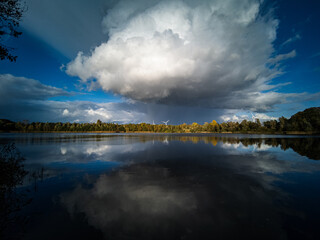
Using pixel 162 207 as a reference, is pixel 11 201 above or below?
above

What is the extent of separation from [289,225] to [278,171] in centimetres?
1289

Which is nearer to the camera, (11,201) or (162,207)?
(162,207)

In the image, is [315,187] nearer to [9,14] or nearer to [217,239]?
[217,239]

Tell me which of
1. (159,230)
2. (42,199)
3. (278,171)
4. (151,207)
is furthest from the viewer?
(278,171)

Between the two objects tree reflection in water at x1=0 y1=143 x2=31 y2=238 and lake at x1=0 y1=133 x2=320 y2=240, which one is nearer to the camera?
Result: lake at x1=0 y1=133 x2=320 y2=240

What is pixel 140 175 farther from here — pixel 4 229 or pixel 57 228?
pixel 4 229

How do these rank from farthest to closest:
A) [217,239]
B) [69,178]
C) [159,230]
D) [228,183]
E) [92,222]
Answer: [69,178]
[228,183]
[92,222]
[159,230]
[217,239]

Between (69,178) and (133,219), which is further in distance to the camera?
(69,178)

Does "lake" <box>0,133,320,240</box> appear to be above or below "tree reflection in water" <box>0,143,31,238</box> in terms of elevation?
below

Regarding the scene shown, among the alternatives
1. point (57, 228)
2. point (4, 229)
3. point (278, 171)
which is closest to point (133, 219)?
point (57, 228)

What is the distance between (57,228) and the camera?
24.6 ft

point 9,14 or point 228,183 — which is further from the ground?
point 9,14

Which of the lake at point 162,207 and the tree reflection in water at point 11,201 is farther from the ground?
the tree reflection in water at point 11,201

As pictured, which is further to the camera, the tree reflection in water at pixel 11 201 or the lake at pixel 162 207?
the tree reflection in water at pixel 11 201
